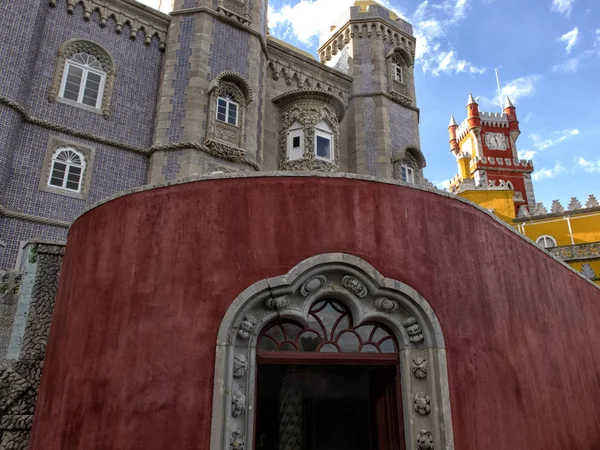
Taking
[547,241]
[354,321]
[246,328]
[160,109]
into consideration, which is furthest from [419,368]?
[547,241]

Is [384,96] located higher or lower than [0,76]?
higher

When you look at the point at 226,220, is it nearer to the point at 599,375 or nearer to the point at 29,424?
the point at 29,424

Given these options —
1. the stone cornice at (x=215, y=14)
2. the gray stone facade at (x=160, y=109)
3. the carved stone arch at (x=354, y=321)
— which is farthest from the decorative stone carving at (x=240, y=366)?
the stone cornice at (x=215, y=14)

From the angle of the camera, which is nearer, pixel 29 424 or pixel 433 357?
pixel 433 357

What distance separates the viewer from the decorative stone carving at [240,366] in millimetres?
5051

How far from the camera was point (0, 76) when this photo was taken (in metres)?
11.4

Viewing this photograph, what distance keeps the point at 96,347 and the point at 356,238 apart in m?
3.40

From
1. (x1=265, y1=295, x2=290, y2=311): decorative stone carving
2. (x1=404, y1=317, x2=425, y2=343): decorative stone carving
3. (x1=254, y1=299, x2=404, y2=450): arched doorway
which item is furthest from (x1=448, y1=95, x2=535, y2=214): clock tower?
(x1=265, y1=295, x2=290, y2=311): decorative stone carving

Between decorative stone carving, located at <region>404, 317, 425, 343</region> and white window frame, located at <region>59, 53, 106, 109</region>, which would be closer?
decorative stone carving, located at <region>404, 317, 425, 343</region>

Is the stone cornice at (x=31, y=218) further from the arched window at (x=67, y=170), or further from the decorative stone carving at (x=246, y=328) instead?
the decorative stone carving at (x=246, y=328)

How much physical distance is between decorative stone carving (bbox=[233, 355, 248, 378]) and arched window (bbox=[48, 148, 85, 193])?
30.4ft

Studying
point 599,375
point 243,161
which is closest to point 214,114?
point 243,161

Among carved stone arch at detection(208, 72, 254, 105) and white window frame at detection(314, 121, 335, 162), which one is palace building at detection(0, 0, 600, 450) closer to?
white window frame at detection(314, 121, 335, 162)

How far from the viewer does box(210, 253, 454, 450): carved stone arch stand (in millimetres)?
4965
